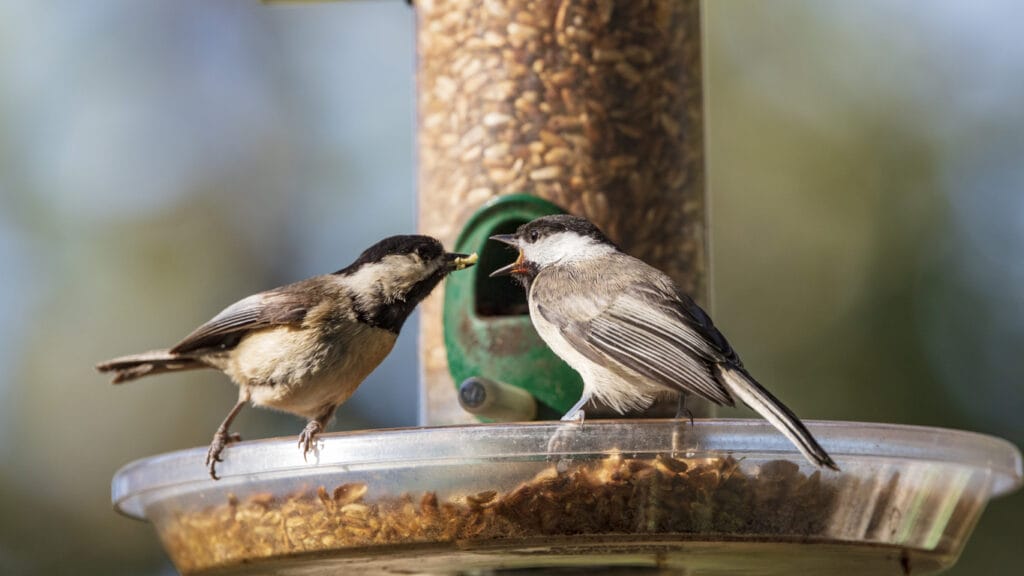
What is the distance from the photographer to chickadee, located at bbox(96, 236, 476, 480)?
3613 millimetres

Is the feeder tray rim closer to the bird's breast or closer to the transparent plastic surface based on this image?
the transparent plastic surface

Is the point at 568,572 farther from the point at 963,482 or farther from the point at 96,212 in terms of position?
the point at 96,212

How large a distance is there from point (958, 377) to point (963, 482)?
7.79 ft

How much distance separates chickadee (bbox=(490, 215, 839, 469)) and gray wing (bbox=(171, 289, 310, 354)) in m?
0.53

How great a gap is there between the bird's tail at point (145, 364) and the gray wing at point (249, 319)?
2.6 inches

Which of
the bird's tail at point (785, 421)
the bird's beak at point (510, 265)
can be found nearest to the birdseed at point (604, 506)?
the bird's tail at point (785, 421)

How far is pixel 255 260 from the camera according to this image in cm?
612

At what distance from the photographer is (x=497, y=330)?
3951mm

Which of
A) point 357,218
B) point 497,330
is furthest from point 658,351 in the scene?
point 357,218

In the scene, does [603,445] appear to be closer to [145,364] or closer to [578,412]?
[578,412]

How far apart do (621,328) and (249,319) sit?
1059 millimetres

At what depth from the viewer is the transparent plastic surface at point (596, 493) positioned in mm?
2777

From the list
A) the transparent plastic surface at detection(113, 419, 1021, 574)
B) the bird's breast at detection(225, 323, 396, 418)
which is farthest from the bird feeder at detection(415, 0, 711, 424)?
the transparent plastic surface at detection(113, 419, 1021, 574)

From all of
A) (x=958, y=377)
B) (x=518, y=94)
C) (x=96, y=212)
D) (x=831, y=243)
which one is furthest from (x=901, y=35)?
(x=96, y=212)
